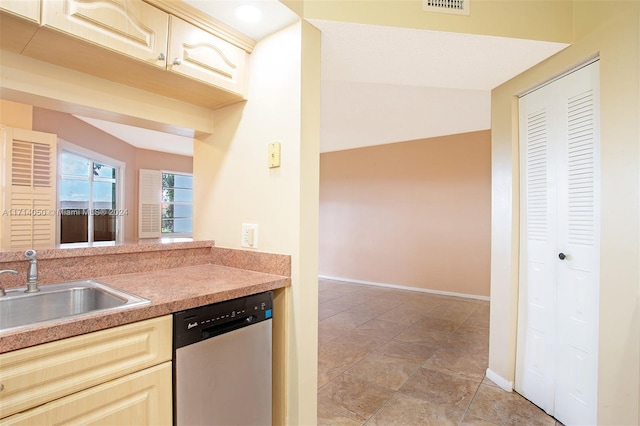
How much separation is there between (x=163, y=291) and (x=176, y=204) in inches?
237

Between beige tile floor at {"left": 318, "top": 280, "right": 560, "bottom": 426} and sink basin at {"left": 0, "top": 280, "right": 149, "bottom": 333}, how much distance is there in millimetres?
1372

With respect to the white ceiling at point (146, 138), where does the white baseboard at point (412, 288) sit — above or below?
below

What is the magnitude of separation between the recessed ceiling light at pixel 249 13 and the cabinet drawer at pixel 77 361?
1.36 m

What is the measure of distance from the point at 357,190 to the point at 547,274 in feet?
13.2

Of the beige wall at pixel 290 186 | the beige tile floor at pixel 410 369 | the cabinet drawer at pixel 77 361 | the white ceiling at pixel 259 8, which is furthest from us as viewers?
the beige tile floor at pixel 410 369

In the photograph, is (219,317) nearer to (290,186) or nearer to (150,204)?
(290,186)

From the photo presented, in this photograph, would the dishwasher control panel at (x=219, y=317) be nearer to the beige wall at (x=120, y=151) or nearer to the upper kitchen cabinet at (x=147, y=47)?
the upper kitchen cabinet at (x=147, y=47)

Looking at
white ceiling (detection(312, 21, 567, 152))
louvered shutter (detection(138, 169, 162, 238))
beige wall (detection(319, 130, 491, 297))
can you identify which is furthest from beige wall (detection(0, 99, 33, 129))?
beige wall (detection(319, 130, 491, 297))


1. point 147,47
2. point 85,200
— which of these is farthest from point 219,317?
point 85,200

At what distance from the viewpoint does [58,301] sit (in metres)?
1.32

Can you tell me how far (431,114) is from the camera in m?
3.93

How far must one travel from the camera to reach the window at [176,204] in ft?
21.5

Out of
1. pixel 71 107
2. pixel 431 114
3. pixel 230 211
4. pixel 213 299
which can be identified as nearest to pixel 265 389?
pixel 213 299

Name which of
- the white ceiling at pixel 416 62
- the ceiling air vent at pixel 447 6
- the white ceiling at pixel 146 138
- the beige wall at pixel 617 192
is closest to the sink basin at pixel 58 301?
the white ceiling at pixel 416 62
